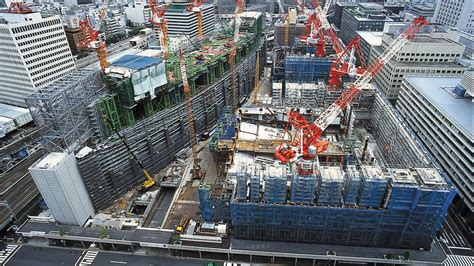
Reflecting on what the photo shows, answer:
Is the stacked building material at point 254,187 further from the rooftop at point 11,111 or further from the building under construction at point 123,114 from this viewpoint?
the rooftop at point 11,111

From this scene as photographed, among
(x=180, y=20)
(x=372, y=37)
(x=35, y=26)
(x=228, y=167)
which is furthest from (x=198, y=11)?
(x=228, y=167)

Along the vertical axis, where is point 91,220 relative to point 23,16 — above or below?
Answer: below

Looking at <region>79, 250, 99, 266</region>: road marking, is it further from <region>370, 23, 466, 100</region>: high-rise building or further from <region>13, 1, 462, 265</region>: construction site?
<region>370, 23, 466, 100</region>: high-rise building

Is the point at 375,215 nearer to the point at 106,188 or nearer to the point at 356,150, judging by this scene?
the point at 356,150

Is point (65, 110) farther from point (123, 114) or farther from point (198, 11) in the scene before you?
point (198, 11)

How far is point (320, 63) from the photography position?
450ft

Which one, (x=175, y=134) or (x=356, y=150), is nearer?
(x=356, y=150)

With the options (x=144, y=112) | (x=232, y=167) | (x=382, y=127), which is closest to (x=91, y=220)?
(x=144, y=112)

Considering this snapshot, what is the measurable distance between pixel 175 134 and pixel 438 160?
86.4 meters

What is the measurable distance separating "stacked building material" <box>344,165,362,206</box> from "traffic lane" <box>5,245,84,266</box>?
66.8 m

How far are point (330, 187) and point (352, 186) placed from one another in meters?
4.72

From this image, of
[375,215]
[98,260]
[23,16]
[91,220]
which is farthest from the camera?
[23,16]

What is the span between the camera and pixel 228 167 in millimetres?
95312

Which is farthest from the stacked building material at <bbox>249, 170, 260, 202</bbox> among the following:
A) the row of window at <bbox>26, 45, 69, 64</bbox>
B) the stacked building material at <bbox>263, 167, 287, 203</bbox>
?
the row of window at <bbox>26, 45, 69, 64</bbox>
